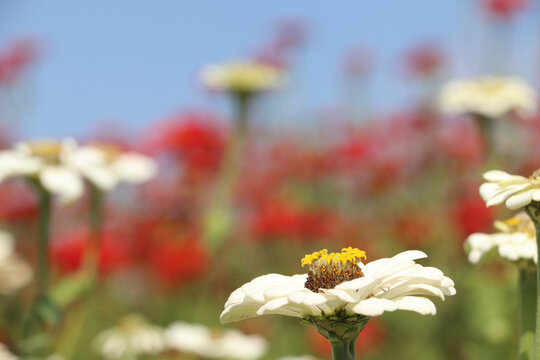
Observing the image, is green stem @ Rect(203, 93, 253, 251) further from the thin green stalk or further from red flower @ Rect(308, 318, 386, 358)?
the thin green stalk

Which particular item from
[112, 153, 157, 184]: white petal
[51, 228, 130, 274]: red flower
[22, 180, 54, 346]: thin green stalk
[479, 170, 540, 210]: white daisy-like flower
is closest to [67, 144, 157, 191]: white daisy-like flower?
[112, 153, 157, 184]: white petal

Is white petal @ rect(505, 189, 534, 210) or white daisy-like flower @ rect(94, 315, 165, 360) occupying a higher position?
white petal @ rect(505, 189, 534, 210)

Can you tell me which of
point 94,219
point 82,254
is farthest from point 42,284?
point 82,254

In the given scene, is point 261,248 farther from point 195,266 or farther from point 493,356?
point 493,356

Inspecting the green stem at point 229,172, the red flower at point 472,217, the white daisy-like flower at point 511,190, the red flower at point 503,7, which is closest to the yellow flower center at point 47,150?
the green stem at point 229,172

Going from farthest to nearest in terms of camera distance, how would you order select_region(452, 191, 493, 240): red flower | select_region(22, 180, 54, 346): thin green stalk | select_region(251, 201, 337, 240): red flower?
select_region(251, 201, 337, 240): red flower → select_region(452, 191, 493, 240): red flower → select_region(22, 180, 54, 346): thin green stalk

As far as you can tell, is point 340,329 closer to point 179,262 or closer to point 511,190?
point 511,190

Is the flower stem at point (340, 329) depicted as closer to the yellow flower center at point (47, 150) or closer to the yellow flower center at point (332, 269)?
the yellow flower center at point (332, 269)
